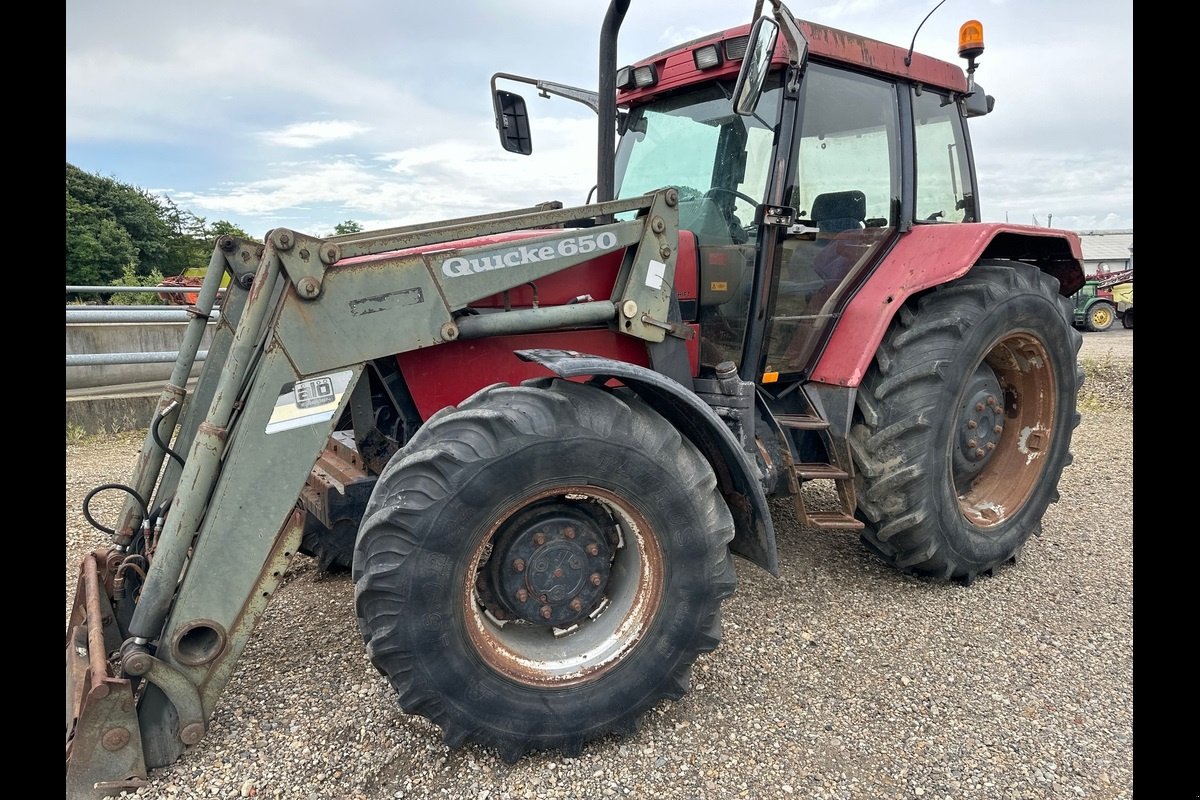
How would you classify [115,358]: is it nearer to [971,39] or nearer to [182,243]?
[971,39]

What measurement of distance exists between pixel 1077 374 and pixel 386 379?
3.61 m

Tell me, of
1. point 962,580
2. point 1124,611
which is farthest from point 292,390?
point 1124,611

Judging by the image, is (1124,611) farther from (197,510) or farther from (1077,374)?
(197,510)

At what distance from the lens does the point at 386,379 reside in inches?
107

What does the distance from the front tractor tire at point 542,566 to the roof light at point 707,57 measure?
171 cm

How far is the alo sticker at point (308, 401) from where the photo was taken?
7.34 ft

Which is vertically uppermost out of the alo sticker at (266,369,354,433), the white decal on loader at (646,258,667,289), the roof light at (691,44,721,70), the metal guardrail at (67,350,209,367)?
the roof light at (691,44,721,70)

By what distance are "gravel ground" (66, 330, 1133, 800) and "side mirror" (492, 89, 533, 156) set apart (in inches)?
95.5

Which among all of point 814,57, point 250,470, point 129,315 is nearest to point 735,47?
point 814,57

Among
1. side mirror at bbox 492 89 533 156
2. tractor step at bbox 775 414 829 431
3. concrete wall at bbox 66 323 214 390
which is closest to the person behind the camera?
tractor step at bbox 775 414 829 431

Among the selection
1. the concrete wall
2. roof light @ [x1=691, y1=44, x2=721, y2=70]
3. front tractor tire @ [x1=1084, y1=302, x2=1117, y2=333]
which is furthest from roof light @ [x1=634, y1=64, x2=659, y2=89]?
front tractor tire @ [x1=1084, y1=302, x2=1117, y2=333]

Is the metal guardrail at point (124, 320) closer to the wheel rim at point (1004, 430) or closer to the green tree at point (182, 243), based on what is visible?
the wheel rim at point (1004, 430)

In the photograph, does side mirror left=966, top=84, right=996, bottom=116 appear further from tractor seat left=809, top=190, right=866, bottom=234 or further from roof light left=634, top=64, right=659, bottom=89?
roof light left=634, top=64, right=659, bottom=89

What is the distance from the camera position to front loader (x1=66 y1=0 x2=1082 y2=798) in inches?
85.4
